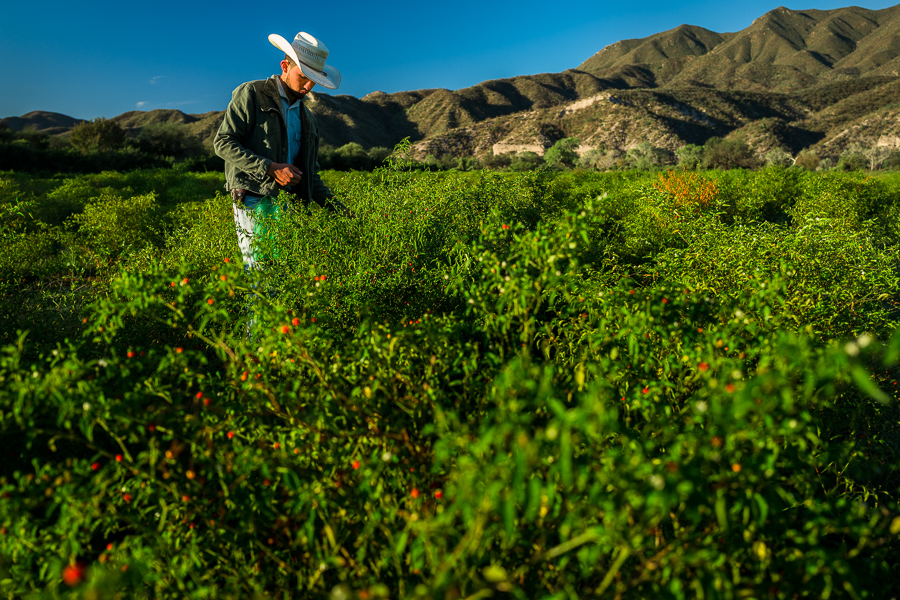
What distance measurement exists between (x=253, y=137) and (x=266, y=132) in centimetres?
10

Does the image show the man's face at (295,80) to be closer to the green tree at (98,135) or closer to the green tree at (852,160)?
the green tree at (852,160)

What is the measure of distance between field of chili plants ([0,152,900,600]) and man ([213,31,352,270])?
1.27 ft

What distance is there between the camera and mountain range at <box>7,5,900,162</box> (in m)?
40.4

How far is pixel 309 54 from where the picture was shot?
3.10 meters

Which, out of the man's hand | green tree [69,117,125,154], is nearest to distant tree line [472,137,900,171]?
green tree [69,117,125,154]

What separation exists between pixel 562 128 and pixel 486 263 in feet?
164

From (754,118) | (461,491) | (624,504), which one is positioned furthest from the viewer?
(754,118)

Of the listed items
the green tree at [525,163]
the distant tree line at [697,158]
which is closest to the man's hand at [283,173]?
the green tree at [525,163]

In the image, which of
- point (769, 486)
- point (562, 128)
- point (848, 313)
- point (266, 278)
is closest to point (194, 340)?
point (266, 278)

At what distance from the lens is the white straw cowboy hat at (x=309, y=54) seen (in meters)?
2.98

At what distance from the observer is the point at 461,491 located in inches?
35.9

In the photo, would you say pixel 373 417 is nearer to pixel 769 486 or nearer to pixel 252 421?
pixel 252 421

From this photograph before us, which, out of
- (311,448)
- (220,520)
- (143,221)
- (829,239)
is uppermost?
(143,221)

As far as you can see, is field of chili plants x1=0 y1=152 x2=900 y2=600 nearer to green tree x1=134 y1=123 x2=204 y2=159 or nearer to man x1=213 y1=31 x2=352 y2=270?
man x1=213 y1=31 x2=352 y2=270
